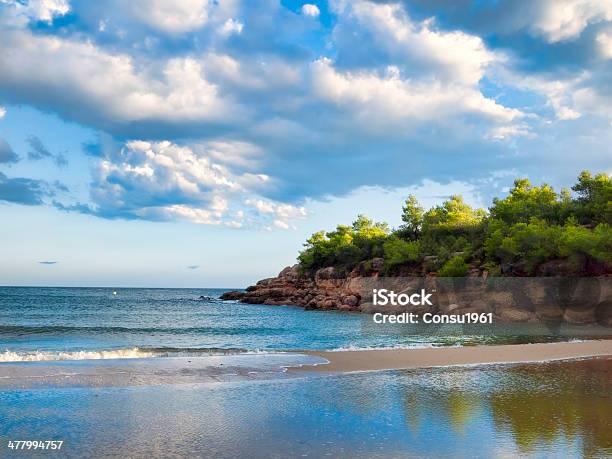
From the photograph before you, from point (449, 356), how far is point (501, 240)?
1511 inches

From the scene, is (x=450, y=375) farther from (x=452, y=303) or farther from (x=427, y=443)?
(x=452, y=303)

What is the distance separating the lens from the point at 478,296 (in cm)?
5116

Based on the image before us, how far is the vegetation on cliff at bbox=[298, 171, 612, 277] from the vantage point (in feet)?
144

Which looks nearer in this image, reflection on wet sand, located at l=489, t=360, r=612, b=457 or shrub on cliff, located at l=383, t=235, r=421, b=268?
reflection on wet sand, located at l=489, t=360, r=612, b=457

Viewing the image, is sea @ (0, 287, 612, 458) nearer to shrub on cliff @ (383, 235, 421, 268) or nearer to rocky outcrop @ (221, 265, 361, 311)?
shrub on cliff @ (383, 235, 421, 268)

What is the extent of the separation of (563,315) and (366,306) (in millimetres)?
29251

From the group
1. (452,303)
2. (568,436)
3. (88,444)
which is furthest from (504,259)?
(88,444)

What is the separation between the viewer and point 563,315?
42.3 m

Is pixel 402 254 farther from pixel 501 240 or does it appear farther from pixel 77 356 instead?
pixel 77 356

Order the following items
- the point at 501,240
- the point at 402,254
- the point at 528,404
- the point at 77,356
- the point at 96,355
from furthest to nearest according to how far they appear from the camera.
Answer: the point at 402,254 < the point at 501,240 < the point at 96,355 < the point at 77,356 < the point at 528,404

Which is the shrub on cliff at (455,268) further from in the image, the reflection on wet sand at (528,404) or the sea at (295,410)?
the reflection on wet sand at (528,404)

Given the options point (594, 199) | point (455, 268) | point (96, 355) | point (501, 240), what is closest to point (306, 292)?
point (455, 268)

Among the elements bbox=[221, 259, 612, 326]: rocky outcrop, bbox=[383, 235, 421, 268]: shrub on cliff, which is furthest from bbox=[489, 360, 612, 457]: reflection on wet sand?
bbox=[383, 235, 421, 268]: shrub on cliff

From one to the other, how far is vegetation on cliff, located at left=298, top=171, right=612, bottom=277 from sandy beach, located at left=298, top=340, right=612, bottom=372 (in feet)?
66.1
